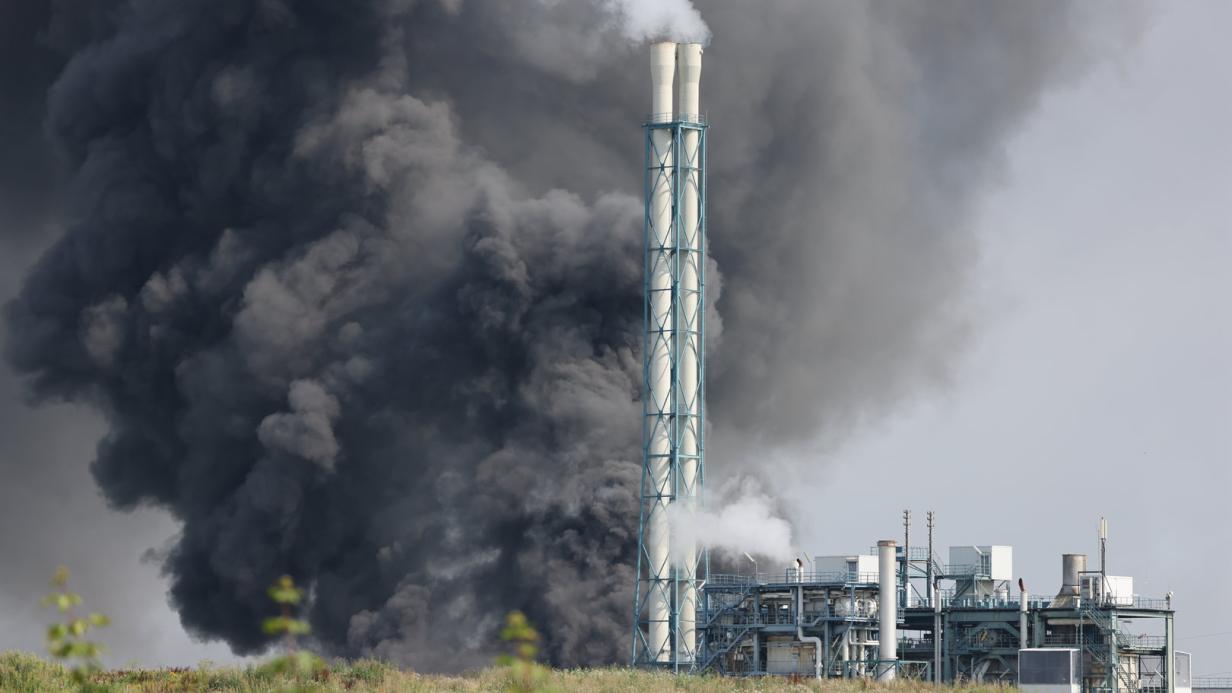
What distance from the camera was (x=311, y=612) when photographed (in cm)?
10175

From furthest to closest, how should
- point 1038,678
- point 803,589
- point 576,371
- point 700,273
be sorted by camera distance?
point 576,371 → point 700,273 → point 803,589 → point 1038,678

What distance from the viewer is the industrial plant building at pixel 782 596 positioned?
263ft

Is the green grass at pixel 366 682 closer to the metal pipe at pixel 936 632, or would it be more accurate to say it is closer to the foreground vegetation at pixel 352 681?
the foreground vegetation at pixel 352 681

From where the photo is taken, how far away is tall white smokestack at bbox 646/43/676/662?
285 ft

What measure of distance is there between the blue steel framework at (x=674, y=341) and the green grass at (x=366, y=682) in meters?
18.1

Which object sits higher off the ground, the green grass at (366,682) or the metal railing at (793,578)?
the metal railing at (793,578)

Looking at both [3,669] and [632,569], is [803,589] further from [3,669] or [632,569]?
[3,669]

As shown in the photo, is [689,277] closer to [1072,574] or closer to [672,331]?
[672,331]

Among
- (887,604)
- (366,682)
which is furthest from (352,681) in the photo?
(887,604)

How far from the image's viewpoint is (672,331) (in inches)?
3492

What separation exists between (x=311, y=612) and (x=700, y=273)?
29.0 metres

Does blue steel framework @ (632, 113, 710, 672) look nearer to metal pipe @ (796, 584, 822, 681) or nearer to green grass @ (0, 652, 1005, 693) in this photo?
metal pipe @ (796, 584, 822, 681)

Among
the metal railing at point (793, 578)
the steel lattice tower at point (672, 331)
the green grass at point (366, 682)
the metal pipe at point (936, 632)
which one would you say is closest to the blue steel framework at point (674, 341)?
the steel lattice tower at point (672, 331)

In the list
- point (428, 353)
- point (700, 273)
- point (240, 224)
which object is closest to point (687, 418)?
point (700, 273)
